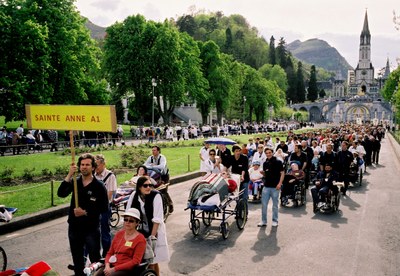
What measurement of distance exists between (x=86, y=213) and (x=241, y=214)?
5032 millimetres

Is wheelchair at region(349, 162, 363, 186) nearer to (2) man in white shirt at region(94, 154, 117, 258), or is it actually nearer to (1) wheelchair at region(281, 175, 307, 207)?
(1) wheelchair at region(281, 175, 307, 207)

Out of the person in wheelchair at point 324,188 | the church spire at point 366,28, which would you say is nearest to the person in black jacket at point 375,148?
the person in wheelchair at point 324,188

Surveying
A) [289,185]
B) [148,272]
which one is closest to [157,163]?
[289,185]

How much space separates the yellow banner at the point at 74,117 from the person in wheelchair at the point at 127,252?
151 cm

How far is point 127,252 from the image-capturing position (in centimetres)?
537

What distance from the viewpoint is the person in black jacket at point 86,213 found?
623cm

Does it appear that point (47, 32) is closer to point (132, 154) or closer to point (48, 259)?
point (132, 154)

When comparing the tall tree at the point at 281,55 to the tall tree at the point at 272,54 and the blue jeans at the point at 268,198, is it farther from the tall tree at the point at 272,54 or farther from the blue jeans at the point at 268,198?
the blue jeans at the point at 268,198

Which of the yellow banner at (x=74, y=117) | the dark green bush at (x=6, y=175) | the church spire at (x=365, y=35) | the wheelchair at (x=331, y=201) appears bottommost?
the wheelchair at (x=331, y=201)

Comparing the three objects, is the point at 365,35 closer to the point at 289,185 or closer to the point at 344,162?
the point at 344,162

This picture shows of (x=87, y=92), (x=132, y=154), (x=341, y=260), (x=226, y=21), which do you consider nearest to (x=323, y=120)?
(x=226, y=21)

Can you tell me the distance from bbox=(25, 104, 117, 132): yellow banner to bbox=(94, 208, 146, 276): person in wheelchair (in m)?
1.51

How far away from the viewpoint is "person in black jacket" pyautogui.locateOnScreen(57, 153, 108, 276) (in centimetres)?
623

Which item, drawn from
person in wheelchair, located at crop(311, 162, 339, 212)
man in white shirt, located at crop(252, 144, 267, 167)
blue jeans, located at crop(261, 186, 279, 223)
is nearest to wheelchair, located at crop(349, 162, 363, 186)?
man in white shirt, located at crop(252, 144, 267, 167)
